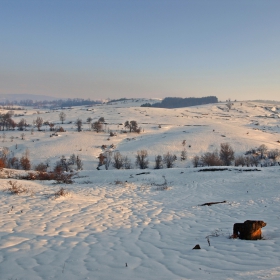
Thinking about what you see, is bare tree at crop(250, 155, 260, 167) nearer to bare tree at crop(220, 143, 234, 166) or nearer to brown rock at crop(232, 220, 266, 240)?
bare tree at crop(220, 143, 234, 166)

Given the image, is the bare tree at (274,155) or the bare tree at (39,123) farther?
the bare tree at (39,123)

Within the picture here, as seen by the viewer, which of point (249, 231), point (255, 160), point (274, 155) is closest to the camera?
point (249, 231)

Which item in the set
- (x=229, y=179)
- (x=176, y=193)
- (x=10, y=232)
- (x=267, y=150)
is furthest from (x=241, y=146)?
(x=10, y=232)

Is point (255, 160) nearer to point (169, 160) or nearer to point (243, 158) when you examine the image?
point (243, 158)

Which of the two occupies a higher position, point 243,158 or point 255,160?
point 243,158

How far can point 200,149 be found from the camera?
71.9m

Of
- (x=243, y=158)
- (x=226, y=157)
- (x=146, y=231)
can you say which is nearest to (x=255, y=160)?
(x=243, y=158)

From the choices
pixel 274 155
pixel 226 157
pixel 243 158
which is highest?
pixel 274 155

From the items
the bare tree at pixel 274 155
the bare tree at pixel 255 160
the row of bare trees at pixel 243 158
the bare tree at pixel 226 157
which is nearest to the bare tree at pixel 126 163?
the row of bare trees at pixel 243 158

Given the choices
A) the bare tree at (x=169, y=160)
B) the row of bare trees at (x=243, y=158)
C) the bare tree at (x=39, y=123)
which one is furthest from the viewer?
the bare tree at (x=39, y=123)

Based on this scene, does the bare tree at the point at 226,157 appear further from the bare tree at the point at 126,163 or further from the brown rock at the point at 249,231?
the brown rock at the point at 249,231

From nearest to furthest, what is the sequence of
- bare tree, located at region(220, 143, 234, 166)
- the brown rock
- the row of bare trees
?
the brown rock
the row of bare trees
bare tree, located at region(220, 143, 234, 166)

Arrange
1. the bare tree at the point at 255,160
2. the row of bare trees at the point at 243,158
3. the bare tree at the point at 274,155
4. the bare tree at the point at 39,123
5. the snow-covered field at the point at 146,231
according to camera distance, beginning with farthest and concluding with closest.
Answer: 1. the bare tree at the point at 39,123
2. the bare tree at the point at 274,155
3. the bare tree at the point at 255,160
4. the row of bare trees at the point at 243,158
5. the snow-covered field at the point at 146,231

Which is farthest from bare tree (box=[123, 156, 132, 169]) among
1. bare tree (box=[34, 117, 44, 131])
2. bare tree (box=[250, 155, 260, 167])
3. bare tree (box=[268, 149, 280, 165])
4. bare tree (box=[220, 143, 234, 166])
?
bare tree (box=[34, 117, 44, 131])
